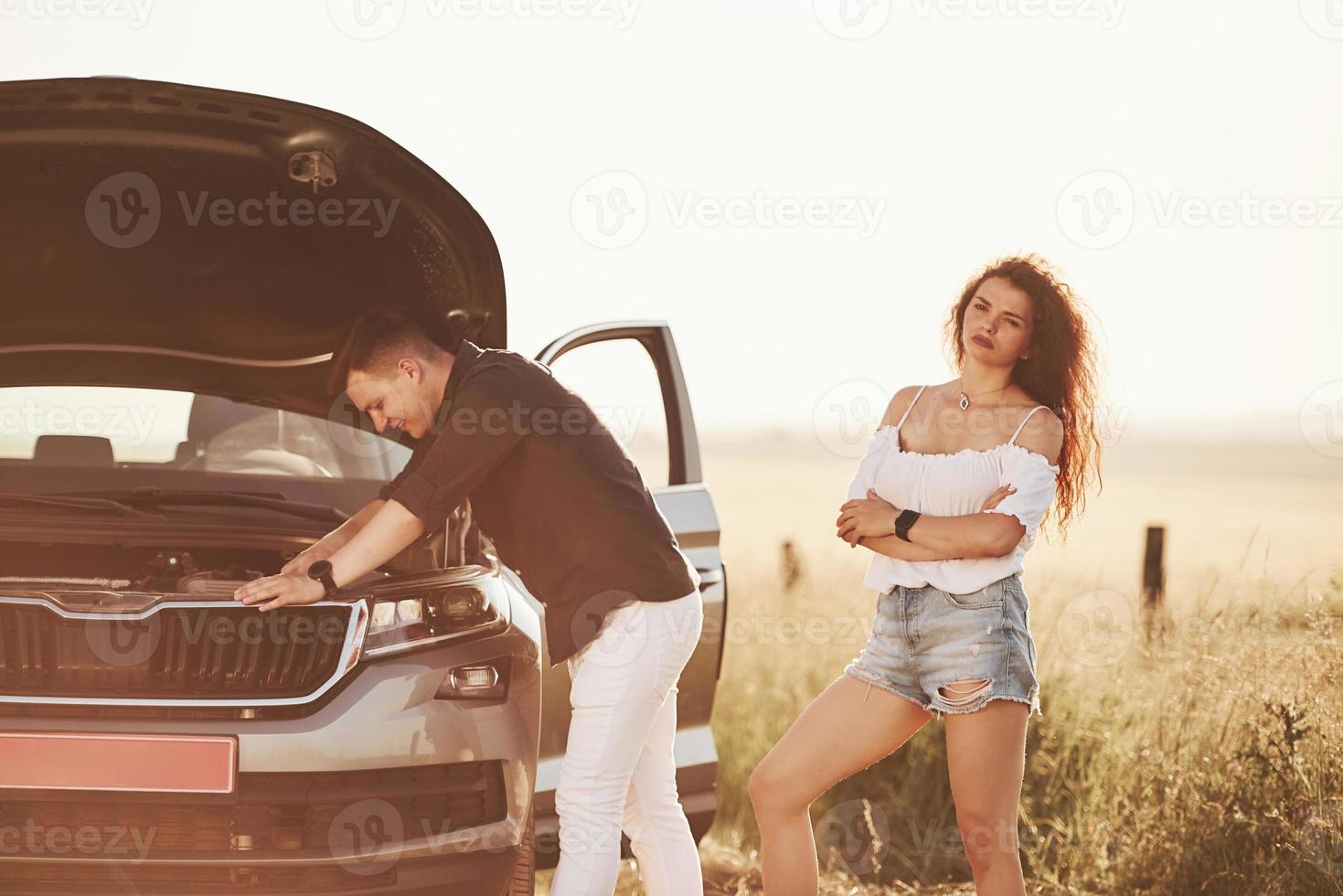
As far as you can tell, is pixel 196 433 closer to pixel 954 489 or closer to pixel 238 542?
pixel 238 542

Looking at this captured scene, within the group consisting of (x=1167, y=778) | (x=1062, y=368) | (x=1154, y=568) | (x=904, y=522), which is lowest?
(x=1167, y=778)

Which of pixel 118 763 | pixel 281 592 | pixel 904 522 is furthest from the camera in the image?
pixel 904 522

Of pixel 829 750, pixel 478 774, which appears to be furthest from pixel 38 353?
pixel 829 750

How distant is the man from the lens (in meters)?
3.09

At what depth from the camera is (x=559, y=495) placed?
3.14 m

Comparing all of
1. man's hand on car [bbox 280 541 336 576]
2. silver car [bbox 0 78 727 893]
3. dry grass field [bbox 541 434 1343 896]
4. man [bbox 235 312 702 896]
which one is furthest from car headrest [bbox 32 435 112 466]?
dry grass field [bbox 541 434 1343 896]

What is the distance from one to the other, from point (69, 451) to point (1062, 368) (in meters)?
3.04

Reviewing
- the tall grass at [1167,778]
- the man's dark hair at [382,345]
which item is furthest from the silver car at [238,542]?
the tall grass at [1167,778]

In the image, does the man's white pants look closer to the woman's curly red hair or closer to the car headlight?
the car headlight

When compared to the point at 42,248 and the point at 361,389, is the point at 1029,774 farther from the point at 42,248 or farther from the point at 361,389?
the point at 42,248

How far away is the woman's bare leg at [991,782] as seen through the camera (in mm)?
2963

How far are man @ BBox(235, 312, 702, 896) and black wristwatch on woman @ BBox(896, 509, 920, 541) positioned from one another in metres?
0.54

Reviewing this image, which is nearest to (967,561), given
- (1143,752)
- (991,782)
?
(991,782)

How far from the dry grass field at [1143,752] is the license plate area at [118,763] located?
1774mm
